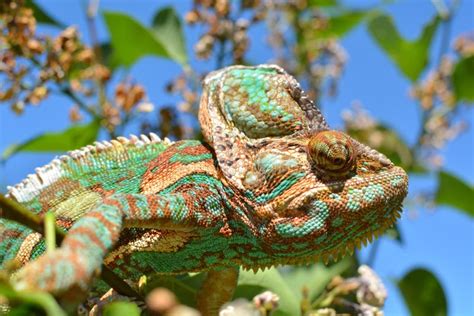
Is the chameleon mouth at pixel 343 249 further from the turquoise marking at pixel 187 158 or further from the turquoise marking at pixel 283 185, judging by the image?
the turquoise marking at pixel 187 158

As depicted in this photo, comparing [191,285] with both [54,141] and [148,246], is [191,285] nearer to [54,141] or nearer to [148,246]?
[148,246]

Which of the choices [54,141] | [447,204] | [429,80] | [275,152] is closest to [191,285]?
[275,152]

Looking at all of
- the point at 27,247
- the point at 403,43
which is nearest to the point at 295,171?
the point at 27,247

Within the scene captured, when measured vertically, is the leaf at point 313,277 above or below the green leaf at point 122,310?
below

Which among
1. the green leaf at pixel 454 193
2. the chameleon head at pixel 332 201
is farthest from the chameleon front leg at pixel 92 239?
the green leaf at pixel 454 193

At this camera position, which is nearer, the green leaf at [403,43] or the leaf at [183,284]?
the leaf at [183,284]

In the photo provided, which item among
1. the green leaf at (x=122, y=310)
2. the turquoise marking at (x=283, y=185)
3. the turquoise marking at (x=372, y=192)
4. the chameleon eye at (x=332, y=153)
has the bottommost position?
the green leaf at (x=122, y=310)
